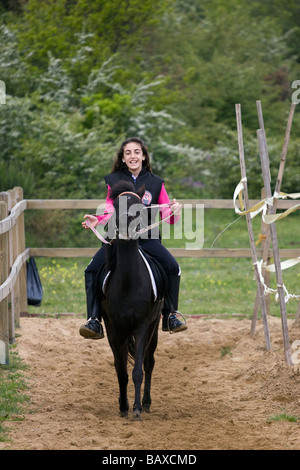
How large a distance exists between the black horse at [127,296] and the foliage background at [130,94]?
8863 mm

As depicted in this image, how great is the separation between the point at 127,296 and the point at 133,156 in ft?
4.69

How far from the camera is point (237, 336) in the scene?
Answer: 8789 millimetres

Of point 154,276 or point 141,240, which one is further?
point 141,240

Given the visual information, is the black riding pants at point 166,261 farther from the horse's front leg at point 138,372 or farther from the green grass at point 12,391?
the green grass at point 12,391

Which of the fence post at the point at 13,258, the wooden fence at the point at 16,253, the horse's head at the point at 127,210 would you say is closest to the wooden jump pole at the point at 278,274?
the horse's head at the point at 127,210

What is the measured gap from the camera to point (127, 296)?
5.53 metres

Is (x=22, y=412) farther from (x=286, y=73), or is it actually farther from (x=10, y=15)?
(x=286, y=73)

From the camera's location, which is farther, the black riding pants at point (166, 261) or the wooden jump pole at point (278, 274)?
the wooden jump pole at point (278, 274)

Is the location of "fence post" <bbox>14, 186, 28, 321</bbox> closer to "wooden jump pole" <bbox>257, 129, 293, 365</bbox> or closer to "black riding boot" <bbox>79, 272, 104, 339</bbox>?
"black riding boot" <bbox>79, 272, 104, 339</bbox>

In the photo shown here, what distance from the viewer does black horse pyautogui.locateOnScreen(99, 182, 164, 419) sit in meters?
5.19

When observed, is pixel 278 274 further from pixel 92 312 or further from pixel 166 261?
pixel 92 312

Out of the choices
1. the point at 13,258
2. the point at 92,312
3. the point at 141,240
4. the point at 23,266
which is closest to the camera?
the point at 92,312

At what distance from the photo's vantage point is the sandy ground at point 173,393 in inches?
194

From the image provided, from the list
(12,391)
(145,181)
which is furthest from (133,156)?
(12,391)
